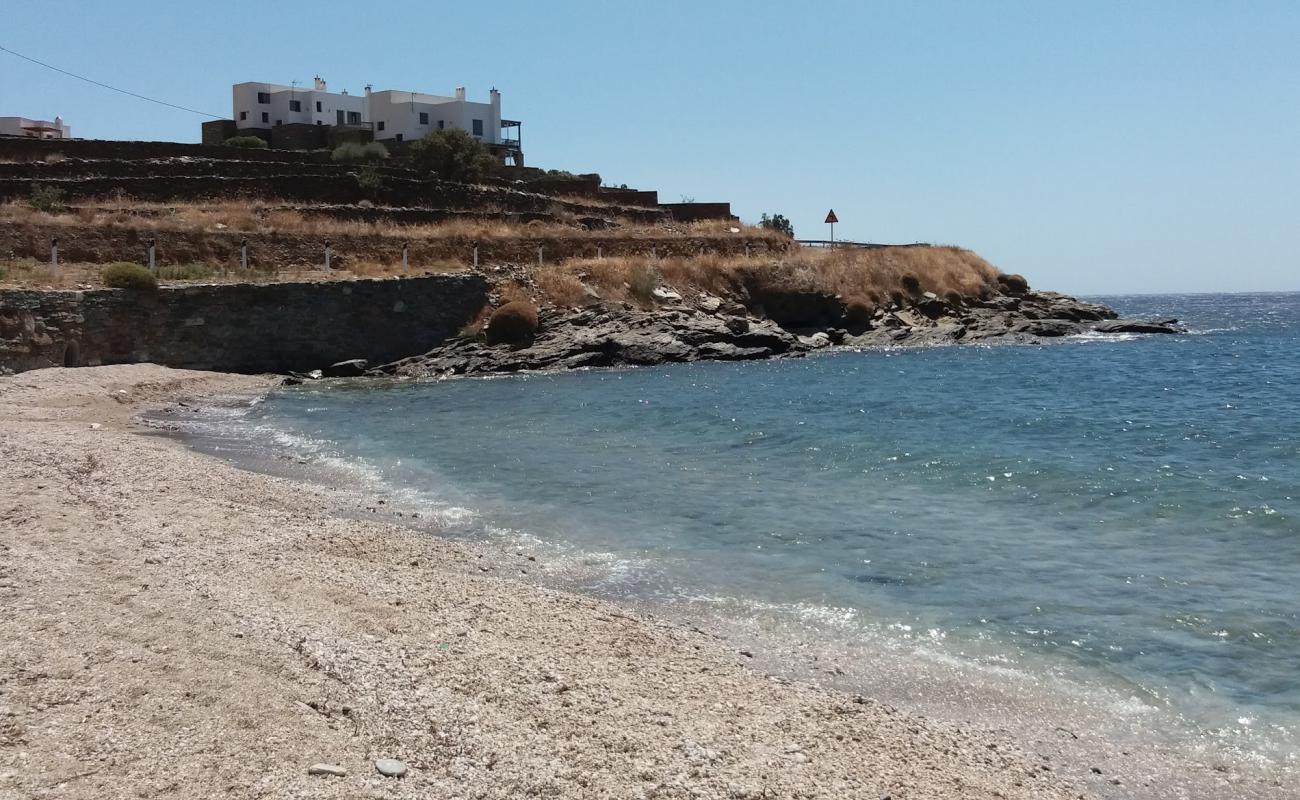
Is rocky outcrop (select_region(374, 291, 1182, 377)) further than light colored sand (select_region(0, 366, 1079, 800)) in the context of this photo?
Yes

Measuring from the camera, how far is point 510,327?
3334 centimetres

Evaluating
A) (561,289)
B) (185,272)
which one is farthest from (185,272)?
(561,289)

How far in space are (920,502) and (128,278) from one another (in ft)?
76.7

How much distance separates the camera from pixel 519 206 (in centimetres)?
4847

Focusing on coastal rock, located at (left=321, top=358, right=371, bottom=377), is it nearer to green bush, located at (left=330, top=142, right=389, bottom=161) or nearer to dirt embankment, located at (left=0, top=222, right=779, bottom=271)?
dirt embankment, located at (left=0, top=222, right=779, bottom=271)

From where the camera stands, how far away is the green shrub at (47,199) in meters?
34.9

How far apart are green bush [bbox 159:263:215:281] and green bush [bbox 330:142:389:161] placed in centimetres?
2118

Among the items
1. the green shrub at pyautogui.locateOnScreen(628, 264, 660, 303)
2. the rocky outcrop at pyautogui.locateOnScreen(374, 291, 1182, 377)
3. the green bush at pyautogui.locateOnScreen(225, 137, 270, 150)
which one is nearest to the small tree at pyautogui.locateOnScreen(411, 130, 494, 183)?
the green bush at pyautogui.locateOnScreen(225, 137, 270, 150)

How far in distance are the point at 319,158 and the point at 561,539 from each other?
45590 millimetres

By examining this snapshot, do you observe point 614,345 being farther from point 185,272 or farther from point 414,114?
point 414,114

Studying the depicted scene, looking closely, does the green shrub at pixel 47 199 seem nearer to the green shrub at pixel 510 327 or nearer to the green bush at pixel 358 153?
the green shrub at pixel 510 327

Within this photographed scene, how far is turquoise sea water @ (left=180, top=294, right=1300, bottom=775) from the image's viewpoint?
7.75 meters

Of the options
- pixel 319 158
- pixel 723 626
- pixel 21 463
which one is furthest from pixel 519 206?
pixel 723 626

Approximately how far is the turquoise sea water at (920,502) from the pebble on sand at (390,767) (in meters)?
3.85
